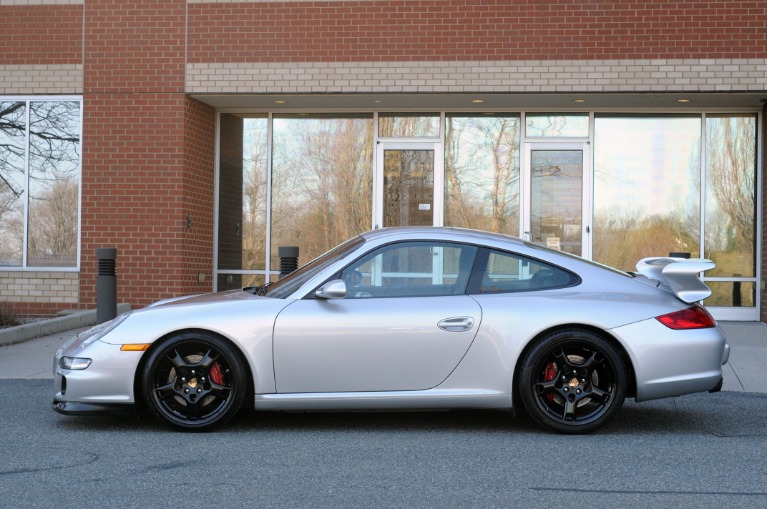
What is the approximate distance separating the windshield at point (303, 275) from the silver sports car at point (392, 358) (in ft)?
0.59

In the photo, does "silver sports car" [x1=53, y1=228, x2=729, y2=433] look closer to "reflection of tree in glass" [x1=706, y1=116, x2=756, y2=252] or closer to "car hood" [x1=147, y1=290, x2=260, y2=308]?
"car hood" [x1=147, y1=290, x2=260, y2=308]

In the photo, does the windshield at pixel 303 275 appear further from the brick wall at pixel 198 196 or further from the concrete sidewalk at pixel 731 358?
the brick wall at pixel 198 196

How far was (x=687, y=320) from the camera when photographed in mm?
6168

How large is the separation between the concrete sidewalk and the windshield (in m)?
3.40

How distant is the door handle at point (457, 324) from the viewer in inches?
238

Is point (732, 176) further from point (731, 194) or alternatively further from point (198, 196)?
point (198, 196)

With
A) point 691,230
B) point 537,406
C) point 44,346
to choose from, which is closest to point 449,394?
point 537,406

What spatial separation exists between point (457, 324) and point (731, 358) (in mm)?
5236

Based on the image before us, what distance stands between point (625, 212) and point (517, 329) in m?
9.13

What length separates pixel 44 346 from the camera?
1112 centimetres

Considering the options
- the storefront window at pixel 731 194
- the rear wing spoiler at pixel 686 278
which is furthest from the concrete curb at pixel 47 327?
the storefront window at pixel 731 194

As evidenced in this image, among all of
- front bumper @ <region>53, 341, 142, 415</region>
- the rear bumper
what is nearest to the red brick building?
the rear bumper

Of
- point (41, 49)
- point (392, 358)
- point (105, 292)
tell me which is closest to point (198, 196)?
point (41, 49)

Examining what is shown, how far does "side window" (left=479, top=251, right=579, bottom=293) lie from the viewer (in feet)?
20.6
